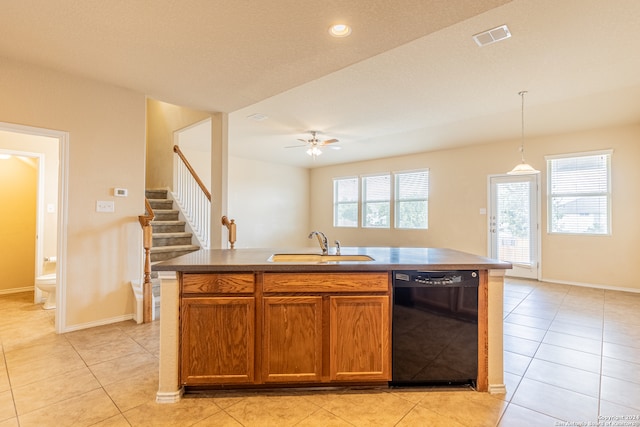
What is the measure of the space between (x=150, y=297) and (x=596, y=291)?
6.35 meters

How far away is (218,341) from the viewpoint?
1.95 m

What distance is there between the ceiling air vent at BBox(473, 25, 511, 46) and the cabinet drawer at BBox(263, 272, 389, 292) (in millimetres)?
2092

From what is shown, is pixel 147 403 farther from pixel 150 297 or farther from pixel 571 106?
pixel 571 106

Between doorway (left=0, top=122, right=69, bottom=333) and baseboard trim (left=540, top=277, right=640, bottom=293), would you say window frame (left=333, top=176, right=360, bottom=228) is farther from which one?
doorway (left=0, top=122, right=69, bottom=333)

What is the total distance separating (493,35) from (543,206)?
4163mm

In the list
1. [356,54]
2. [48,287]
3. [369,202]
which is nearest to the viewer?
[356,54]

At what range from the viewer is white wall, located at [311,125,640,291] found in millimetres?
4719

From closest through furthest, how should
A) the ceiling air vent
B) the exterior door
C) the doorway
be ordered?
the ceiling air vent → the doorway → the exterior door

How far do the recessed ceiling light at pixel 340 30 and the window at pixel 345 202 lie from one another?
5990 millimetres

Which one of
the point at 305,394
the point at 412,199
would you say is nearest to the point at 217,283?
the point at 305,394

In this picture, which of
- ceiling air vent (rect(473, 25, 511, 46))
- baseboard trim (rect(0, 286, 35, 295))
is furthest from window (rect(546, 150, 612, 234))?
baseboard trim (rect(0, 286, 35, 295))

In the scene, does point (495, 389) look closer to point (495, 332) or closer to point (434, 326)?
point (495, 332)

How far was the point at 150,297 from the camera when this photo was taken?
3365mm

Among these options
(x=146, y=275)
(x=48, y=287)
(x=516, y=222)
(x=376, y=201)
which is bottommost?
(x=48, y=287)
